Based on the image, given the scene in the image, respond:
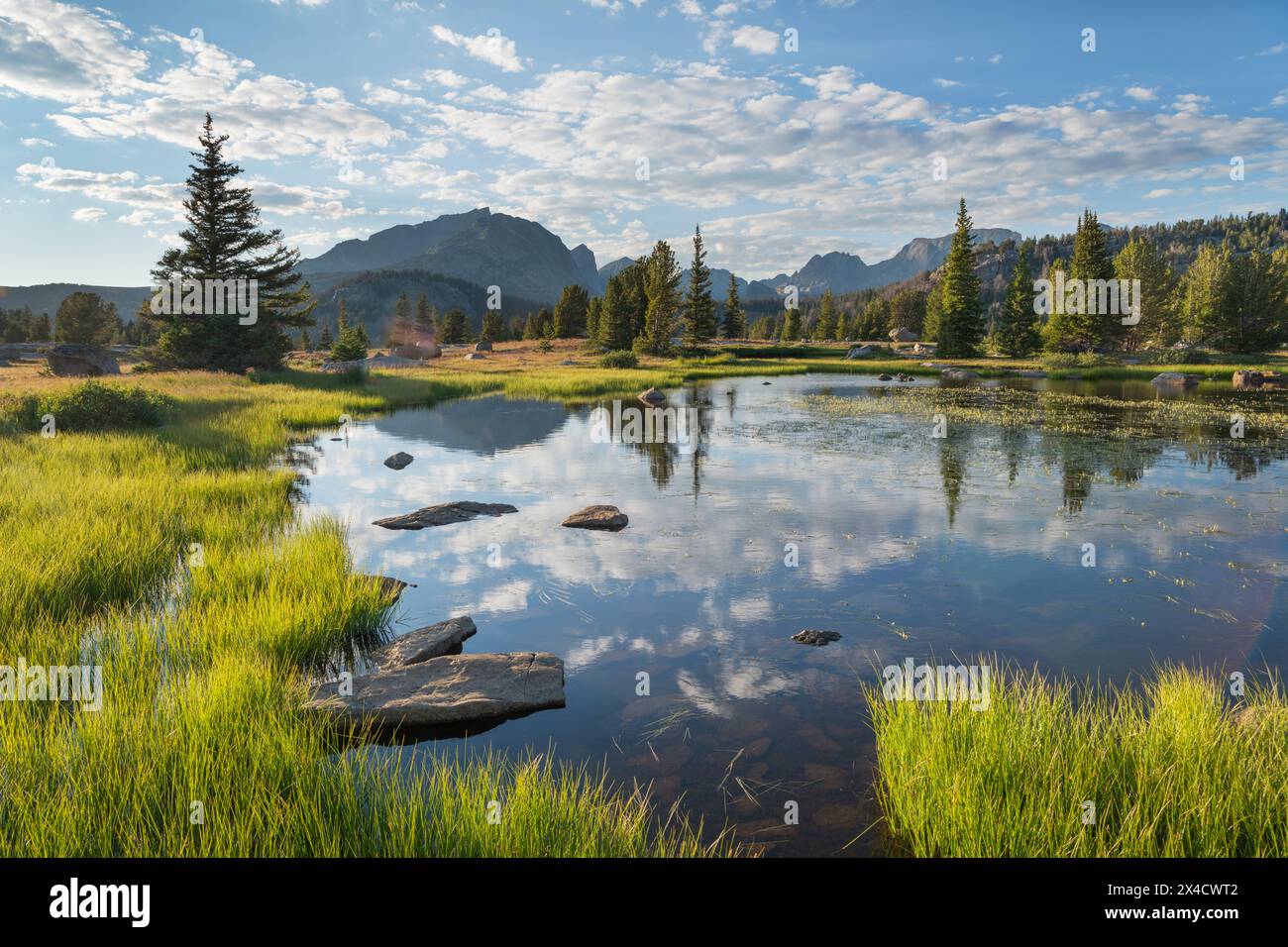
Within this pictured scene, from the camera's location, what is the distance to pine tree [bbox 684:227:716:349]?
8606cm

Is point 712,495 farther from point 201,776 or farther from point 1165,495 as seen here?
point 201,776

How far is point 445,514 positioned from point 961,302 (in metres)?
76.6

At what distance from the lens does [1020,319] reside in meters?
80.2

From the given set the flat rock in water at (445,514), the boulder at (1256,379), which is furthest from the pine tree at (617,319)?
the flat rock in water at (445,514)

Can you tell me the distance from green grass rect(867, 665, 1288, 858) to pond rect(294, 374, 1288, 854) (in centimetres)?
59

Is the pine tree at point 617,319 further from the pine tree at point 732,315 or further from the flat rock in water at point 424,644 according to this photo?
the flat rock in water at point 424,644

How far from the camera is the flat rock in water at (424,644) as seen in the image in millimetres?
8023

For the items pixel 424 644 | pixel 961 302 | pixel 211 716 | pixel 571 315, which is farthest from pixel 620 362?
pixel 211 716

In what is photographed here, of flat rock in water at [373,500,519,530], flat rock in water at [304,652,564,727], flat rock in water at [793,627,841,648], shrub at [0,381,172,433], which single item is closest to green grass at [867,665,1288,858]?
flat rock in water at [793,627,841,648]

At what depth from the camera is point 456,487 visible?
18516 mm

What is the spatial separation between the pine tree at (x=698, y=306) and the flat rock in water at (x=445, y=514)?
235 feet

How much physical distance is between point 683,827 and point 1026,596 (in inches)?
285

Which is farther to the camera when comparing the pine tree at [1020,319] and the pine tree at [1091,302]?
the pine tree at [1020,319]

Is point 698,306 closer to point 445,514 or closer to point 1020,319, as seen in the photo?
point 1020,319
